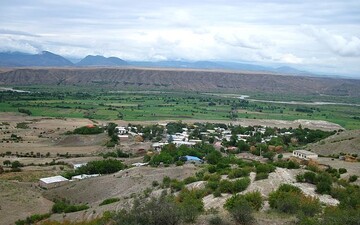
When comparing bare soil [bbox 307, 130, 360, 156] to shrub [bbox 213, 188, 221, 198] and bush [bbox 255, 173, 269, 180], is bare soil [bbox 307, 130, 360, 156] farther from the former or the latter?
shrub [bbox 213, 188, 221, 198]

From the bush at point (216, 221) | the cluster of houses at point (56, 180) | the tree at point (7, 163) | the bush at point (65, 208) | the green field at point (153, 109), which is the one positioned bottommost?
the green field at point (153, 109)

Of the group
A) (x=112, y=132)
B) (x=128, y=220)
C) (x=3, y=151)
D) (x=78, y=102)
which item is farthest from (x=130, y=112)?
(x=128, y=220)

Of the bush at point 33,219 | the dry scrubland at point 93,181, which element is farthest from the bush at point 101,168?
the bush at point 33,219

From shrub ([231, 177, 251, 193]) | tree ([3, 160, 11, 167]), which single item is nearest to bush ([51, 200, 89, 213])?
shrub ([231, 177, 251, 193])

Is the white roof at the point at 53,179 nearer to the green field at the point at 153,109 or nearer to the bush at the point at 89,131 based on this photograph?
the bush at the point at 89,131

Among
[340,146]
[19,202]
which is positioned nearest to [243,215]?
[19,202]

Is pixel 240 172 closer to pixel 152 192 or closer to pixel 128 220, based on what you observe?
pixel 152 192

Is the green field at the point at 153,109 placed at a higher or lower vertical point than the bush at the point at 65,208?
lower

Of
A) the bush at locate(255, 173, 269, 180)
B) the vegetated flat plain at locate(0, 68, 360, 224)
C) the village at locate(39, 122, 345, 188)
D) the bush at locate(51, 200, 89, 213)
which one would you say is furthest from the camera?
the village at locate(39, 122, 345, 188)
